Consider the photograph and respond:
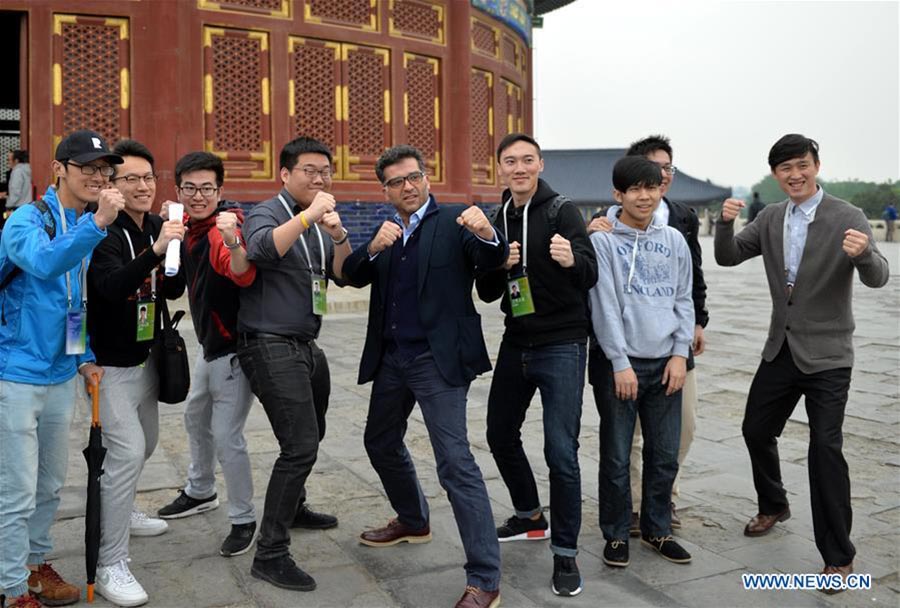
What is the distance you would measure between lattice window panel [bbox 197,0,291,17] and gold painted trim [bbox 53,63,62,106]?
82.8 inches

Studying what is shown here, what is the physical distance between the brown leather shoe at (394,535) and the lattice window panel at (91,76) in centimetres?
924

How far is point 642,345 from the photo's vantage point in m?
3.48

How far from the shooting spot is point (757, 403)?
12.0 feet

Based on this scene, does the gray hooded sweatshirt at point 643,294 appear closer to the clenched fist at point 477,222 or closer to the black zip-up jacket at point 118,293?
the clenched fist at point 477,222

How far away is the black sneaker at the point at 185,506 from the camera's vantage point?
404 centimetres

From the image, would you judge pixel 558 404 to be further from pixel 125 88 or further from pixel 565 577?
pixel 125 88

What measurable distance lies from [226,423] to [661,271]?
2.00 meters

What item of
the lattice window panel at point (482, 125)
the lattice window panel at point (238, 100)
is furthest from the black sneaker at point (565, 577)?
the lattice window panel at point (482, 125)

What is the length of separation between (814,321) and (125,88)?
34.2ft

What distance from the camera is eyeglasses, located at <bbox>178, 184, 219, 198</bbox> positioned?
3492 millimetres

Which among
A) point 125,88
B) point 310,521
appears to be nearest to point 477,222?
point 310,521

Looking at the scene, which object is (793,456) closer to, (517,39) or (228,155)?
(228,155)

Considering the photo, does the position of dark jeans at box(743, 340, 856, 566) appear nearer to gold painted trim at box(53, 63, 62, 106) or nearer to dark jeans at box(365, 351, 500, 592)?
dark jeans at box(365, 351, 500, 592)

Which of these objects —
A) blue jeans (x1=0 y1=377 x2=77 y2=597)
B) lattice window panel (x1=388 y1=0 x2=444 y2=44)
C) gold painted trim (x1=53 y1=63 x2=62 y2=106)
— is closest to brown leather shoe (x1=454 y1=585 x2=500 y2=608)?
blue jeans (x1=0 y1=377 x2=77 y2=597)
